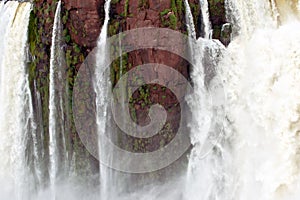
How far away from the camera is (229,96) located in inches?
393

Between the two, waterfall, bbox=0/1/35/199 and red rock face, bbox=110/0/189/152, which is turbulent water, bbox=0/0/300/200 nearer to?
waterfall, bbox=0/1/35/199

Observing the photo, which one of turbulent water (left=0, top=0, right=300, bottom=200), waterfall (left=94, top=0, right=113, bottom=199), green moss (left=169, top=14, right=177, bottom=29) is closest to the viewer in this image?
turbulent water (left=0, top=0, right=300, bottom=200)

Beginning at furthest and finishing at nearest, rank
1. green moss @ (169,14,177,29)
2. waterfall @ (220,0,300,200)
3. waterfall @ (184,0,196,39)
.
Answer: waterfall @ (184,0,196,39) → green moss @ (169,14,177,29) → waterfall @ (220,0,300,200)

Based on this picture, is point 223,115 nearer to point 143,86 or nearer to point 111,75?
point 143,86

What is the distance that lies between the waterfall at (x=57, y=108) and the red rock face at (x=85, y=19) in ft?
1.44

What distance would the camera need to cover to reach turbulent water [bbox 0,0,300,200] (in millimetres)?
8914

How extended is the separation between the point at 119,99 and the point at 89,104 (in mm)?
1015

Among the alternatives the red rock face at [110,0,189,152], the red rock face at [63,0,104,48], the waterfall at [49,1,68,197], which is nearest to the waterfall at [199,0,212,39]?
the red rock face at [110,0,189,152]

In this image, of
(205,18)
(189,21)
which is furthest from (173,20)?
(205,18)

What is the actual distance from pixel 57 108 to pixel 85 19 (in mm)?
2818

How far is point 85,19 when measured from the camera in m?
9.88

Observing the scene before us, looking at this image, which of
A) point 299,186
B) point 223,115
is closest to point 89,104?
point 223,115

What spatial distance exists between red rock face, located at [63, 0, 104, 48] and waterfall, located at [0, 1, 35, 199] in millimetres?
2081

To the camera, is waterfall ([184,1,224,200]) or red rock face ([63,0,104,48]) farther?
waterfall ([184,1,224,200])
